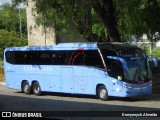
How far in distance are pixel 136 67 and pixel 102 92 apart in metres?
2.20

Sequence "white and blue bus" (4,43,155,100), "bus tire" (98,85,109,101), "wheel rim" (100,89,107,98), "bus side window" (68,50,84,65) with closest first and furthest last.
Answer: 1. "white and blue bus" (4,43,155,100)
2. "bus tire" (98,85,109,101)
3. "wheel rim" (100,89,107,98)
4. "bus side window" (68,50,84,65)

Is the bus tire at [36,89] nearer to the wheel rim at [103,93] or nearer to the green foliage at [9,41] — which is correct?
the wheel rim at [103,93]


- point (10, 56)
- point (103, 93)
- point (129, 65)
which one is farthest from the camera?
point (10, 56)

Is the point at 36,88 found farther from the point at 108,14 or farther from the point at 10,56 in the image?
the point at 108,14

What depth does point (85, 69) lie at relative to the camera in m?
24.0

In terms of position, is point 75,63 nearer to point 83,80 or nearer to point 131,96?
point 83,80

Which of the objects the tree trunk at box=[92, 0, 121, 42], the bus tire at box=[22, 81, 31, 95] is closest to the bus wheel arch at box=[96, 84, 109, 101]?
Result: the tree trunk at box=[92, 0, 121, 42]

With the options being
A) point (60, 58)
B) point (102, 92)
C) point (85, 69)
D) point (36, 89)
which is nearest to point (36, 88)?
point (36, 89)

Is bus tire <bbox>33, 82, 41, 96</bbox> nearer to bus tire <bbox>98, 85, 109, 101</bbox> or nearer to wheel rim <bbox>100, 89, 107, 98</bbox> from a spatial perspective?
→ bus tire <bbox>98, 85, 109, 101</bbox>

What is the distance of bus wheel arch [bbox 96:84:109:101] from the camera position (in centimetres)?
2314

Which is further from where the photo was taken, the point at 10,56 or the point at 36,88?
the point at 10,56

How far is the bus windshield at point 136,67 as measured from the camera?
22611 millimetres

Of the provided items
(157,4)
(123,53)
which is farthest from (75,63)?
(157,4)

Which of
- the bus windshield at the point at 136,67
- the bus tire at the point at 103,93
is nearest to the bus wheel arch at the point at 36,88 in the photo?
the bus tire at the point at 103,93
